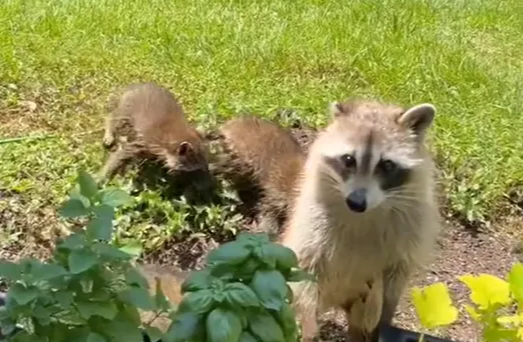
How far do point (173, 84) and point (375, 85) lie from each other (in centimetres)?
117

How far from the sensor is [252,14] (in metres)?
7.07

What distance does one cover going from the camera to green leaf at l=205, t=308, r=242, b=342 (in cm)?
204

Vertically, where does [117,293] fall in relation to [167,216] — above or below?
above

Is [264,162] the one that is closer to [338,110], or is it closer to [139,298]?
[338,110]

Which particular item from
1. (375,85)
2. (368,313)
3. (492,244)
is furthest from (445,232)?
(375,85)

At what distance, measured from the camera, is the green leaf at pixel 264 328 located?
2.13 meters

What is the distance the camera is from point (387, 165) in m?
3.76

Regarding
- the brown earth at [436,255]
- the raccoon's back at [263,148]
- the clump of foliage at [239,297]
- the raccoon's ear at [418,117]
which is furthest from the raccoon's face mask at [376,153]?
the clump of foliage at [239,297]

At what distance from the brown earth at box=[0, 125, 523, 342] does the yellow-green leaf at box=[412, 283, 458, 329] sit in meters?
1.98

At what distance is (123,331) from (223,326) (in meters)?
0.25

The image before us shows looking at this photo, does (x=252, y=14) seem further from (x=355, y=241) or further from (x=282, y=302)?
(x=282, y=302)

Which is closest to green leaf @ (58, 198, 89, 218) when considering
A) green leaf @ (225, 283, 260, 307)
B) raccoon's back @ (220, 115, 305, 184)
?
green leaf @ (225, 283, 260, 307)

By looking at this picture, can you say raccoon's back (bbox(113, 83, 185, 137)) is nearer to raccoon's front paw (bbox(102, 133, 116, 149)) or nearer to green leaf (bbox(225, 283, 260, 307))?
raccoon's front paw (bbox(102, 133, 116, 149))

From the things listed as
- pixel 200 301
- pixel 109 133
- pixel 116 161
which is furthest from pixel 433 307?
pixel 109 133
